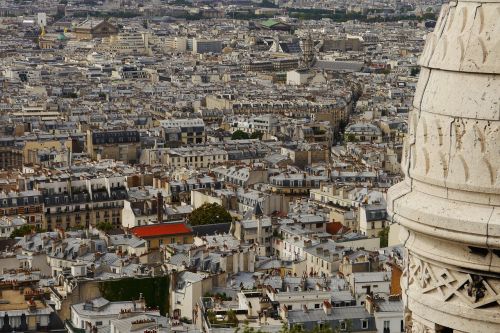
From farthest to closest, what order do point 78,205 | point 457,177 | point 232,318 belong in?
point 78,205 < point 232,318 < point 457,177

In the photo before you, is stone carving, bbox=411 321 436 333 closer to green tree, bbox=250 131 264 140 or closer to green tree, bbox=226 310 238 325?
green tree, bbox=226 310 238 325

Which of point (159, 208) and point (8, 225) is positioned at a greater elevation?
point (159, 208)

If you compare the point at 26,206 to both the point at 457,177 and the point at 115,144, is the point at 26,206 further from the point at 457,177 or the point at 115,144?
the point at 457,177

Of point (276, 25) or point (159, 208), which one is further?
point (276, 25)

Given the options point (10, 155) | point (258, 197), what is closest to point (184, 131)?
point (10, 155)

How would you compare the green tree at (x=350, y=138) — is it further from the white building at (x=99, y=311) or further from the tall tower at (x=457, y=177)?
the tall tower at (x=457, y=177)

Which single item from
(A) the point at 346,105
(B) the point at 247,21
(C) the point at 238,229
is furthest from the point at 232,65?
(C) the point at 238,229

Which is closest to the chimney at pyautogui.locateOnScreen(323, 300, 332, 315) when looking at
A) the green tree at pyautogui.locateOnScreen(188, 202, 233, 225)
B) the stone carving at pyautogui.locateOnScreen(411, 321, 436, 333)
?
the green tree at pyautogui.locateOnScreen(188, 202, 233, 225)

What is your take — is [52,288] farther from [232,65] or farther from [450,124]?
[232,65]
